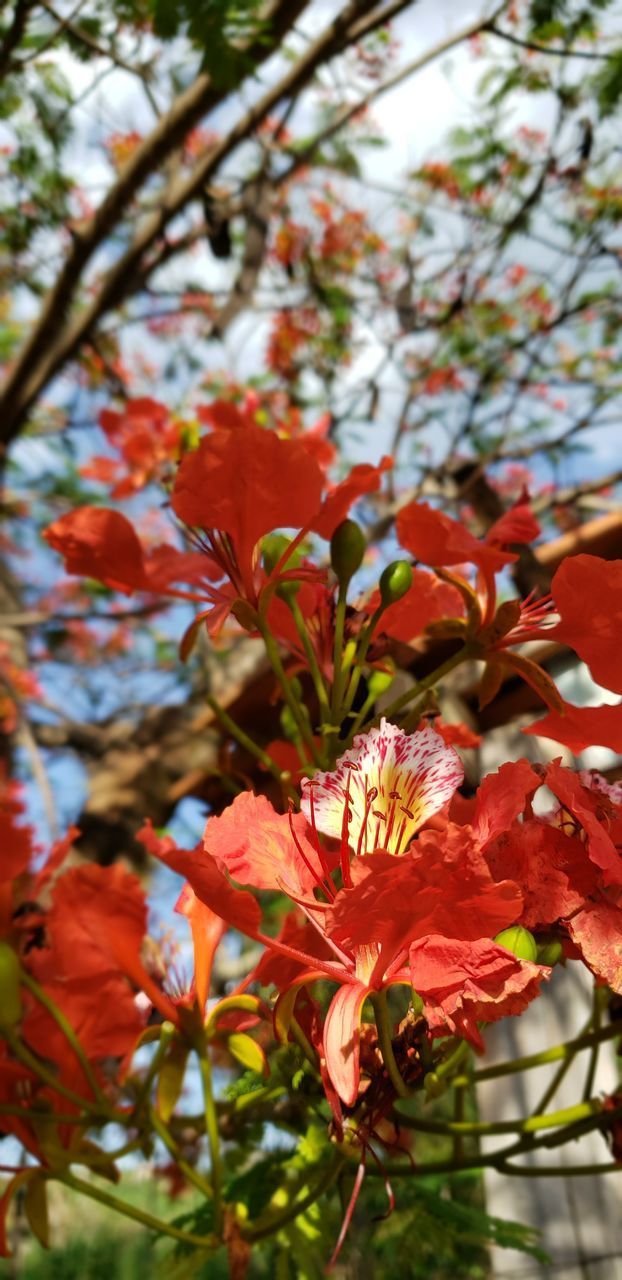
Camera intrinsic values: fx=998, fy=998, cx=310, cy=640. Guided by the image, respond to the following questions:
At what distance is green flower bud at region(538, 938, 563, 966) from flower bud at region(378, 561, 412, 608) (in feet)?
0.92

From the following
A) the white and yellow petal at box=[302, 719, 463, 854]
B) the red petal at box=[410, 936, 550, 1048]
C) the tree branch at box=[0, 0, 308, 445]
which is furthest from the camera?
the tree branch at box=[0, 0, 308, 445]

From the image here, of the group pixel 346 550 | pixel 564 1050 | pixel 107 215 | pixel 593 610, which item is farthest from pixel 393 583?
pixel 107 215

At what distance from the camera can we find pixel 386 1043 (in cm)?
54

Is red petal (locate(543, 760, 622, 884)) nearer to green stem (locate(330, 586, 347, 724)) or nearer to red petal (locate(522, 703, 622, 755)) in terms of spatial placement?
red petal (locate(522, 703, 622, 755))

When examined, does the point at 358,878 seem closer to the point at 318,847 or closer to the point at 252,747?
the point at 318,847

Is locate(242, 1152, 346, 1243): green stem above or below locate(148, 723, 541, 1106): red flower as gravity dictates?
below

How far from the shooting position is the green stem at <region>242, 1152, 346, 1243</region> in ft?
2.18

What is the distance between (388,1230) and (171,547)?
1790mm

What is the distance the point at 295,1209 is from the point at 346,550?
50cm

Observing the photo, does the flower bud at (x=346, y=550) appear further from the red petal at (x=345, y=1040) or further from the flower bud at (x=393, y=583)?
the red petal at (x=345, y=1040)

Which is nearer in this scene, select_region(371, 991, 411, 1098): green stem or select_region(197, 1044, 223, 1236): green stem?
select_region(371, 991, 411, 1098): green stem

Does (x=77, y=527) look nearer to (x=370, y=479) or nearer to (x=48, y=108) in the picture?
(x=370, y=479)

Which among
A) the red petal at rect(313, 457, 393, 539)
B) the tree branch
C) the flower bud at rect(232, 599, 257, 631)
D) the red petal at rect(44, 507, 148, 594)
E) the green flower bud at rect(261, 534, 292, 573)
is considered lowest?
the flower bud at rect(232, 599, 257, 631)

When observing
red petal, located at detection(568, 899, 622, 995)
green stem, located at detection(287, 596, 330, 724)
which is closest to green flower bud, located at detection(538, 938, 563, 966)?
red petal, located at detection(568, 899, 622, 995)
